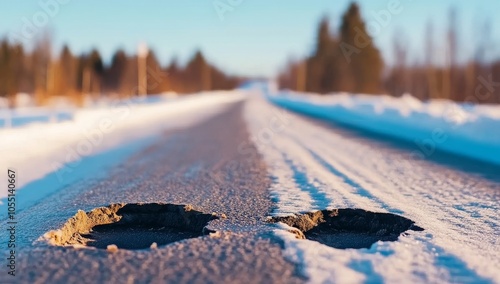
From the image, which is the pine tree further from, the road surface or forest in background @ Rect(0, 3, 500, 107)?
the road surface

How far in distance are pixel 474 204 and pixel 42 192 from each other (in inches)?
217

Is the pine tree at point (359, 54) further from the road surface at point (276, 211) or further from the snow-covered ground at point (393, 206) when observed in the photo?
the road surface at point (276, 211)

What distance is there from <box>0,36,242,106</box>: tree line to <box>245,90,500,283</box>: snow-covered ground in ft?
89.8

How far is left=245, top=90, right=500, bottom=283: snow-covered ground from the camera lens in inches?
130

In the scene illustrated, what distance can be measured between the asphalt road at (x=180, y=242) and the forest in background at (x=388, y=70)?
44561mm

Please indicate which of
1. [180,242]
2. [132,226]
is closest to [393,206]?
[180,242]

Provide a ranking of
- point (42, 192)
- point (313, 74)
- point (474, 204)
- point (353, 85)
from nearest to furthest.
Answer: point (474, 204)
point (42, 192)
point (353, 85)
point (313, 74)

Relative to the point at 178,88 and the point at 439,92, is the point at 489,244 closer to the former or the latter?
the point at 439,92

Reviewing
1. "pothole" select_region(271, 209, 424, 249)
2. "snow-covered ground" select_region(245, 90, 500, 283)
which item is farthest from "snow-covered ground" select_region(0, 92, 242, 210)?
"pothole" select_region(271, 209, 424, 249)

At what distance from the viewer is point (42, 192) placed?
687 centimetres

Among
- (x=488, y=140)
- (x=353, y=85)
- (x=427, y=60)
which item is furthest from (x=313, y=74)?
(x=488, y=140)

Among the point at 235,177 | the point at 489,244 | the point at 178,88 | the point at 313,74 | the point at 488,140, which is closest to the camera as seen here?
the point at 489,244

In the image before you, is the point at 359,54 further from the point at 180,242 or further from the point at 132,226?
the point at 180,242

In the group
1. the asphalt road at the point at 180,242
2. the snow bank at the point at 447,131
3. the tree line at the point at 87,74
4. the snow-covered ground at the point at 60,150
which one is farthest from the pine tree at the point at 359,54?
the asphalt road at the point at 180,242
